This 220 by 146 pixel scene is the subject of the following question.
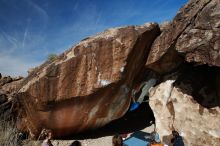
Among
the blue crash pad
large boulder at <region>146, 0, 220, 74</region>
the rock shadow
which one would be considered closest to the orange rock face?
large boulder at <region>146, 0, 220, 74</region>

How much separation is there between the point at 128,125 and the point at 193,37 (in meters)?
4.37

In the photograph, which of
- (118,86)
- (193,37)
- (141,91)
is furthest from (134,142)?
(141,91)

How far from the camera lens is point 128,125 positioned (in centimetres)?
1080

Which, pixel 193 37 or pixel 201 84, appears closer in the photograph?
pixel 193 37

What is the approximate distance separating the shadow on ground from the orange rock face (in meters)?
0.79

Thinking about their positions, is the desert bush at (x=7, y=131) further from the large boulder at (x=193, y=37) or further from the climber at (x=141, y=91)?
the large boulder at (x=193, y=37)

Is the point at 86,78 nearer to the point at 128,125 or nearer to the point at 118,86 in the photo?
the point at 118,86

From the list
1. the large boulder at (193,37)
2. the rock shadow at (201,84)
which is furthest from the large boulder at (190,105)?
the large boulder at (193,37)

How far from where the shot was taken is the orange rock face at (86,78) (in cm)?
912

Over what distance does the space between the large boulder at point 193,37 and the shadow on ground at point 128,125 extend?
2.53m

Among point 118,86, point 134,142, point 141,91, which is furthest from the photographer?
point 141,91

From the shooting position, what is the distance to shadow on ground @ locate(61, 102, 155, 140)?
10.0m

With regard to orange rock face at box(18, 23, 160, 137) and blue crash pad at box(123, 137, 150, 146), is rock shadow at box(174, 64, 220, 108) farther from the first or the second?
blue crash pad at box(123, 137, 150, 146)

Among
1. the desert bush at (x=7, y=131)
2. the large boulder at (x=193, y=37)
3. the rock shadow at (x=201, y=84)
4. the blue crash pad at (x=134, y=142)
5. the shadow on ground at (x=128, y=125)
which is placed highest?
the large boulder at (x=193, y=37)
